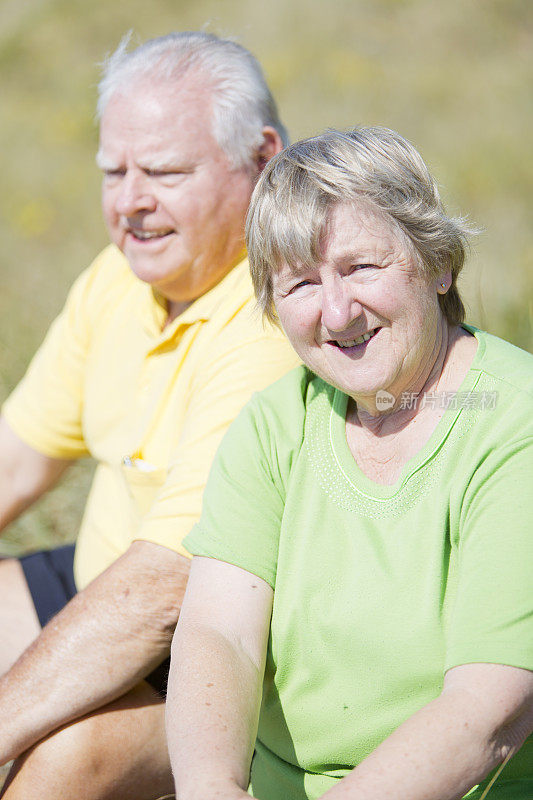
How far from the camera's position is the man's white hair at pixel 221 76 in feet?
7.62

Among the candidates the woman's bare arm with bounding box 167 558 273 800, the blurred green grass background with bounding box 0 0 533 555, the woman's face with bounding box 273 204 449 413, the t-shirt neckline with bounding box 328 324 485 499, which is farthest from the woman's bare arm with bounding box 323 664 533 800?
the blurred green grass background with bounding box 0 0 533 555

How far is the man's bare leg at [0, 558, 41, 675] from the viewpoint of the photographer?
2.55 metres

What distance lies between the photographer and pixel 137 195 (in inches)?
92.7

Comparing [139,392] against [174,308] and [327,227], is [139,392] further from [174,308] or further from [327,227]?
[327,227]

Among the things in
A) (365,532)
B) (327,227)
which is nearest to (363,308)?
(327,227)

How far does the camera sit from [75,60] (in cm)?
1348

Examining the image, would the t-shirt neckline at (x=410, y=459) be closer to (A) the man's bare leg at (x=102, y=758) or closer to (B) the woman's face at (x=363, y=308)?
(B) the woman's face at (x=363, y=308)

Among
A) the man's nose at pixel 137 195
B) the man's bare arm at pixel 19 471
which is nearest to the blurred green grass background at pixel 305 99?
the man's bare arm at pixel 19 471

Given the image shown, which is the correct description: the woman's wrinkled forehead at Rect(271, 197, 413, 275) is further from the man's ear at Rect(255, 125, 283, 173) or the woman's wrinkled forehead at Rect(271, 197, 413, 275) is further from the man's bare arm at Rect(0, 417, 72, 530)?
the man's bare arm at Rect(0, 417, 72, 530)

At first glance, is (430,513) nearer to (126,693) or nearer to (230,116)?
(126,693)

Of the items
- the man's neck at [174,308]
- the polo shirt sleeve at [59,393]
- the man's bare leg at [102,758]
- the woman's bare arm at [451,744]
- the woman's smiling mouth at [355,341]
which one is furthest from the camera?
the polo shirt sleeve at [59,393]

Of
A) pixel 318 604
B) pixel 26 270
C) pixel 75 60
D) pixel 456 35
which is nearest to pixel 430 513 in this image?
pixel 318 604

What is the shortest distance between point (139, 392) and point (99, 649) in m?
0.74

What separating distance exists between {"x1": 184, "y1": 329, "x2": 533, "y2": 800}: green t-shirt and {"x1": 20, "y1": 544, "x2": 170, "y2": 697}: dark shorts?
0.96 meters
